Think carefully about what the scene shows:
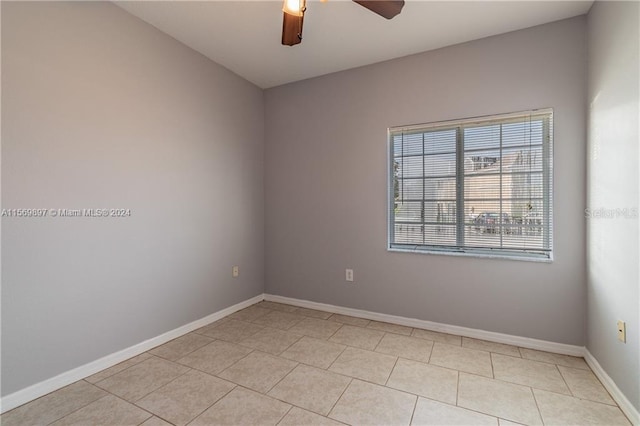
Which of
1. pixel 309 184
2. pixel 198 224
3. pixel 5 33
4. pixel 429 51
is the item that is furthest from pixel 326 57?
pixel 5 33

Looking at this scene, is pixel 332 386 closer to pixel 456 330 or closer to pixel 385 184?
pixel 456 330

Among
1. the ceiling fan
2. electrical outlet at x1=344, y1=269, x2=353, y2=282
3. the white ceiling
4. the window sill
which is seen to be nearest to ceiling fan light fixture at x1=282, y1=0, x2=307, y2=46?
the ceiling fan

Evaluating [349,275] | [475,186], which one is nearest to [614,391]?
[475,186]

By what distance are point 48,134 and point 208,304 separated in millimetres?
1931

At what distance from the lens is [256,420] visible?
5.35ft

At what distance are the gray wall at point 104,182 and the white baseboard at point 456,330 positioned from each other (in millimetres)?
1103

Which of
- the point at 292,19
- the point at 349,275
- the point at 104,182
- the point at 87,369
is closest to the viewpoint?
the point at 292,19

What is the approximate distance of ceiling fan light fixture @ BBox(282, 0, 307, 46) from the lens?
1.50 m

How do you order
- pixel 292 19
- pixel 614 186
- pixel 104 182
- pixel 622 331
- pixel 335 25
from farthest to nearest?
pixel 335 25 → pixel 104 182 → pixel 614 186 → pixel 622 331 → pixel 292 19

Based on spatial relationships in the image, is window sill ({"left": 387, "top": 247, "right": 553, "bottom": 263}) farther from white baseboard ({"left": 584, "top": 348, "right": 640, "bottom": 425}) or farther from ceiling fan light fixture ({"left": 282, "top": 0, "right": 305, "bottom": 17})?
ceiling fan light fixture ({"left": 282, "top": 0, "right": 305, "bottom": 17})

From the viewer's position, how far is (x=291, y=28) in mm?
1662

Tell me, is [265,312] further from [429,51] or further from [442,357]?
[429,51]

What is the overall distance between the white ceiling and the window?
0.73 m

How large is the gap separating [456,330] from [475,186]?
1.34 metres
